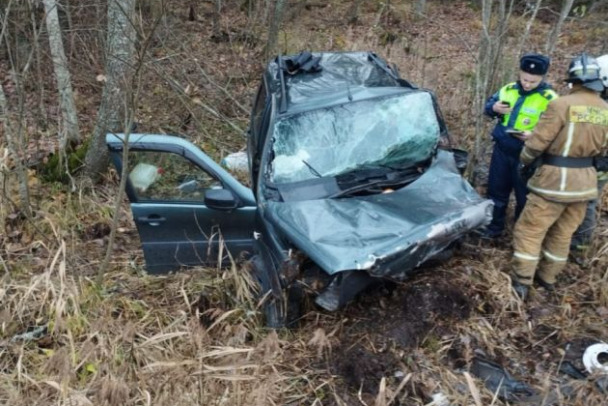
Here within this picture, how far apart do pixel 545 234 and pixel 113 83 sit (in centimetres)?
494

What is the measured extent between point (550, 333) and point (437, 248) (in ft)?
3.88

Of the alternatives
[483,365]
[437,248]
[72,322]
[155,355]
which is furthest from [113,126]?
[483,365]

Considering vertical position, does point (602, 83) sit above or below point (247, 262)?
above

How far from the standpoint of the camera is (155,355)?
3.64 meters

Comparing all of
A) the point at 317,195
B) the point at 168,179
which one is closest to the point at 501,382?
the point at 317,195

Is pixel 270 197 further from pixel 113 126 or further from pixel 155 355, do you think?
pixel 113 126

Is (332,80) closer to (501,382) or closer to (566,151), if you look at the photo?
(566,151)

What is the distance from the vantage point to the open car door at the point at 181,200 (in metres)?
4.05

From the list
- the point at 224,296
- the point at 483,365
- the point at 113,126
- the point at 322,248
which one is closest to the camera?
the point at 322,248

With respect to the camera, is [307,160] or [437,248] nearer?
[437,248]

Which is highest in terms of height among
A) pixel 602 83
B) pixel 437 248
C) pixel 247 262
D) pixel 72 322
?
pixel 602 83

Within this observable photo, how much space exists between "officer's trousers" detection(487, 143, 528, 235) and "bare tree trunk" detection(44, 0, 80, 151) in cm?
514

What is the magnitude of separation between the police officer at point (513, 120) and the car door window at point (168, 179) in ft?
8.45

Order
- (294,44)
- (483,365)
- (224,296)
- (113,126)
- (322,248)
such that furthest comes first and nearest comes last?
(294,44)
(113,126)
(224,296)
(483,365)
(322,248)
